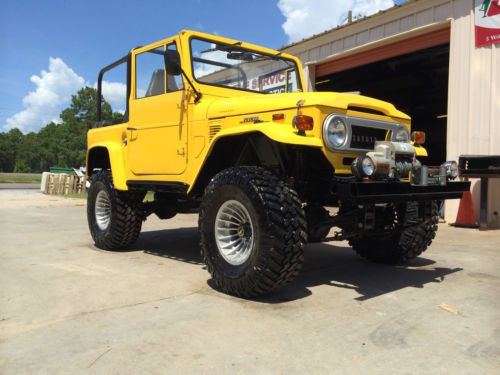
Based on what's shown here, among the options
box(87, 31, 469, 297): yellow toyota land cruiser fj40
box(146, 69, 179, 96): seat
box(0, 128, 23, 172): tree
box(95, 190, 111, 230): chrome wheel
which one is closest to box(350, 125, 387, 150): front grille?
box(87, 31, 469, 297): yellow toyota land cruiser fj40

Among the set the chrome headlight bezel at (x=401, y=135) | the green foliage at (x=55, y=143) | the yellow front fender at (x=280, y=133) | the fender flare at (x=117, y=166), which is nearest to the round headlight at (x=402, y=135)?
the chrome headlight bezel at (x=401, y=135)

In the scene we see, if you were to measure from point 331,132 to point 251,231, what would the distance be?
1.09m

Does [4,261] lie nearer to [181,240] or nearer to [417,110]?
[181,240]

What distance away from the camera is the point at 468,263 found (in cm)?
550

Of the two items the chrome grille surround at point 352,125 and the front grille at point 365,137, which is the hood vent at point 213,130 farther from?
the front grille at point 365,137

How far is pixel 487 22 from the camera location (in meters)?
8.64

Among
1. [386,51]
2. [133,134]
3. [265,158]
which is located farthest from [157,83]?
[386,51]

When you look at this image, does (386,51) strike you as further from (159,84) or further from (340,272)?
(340,272)

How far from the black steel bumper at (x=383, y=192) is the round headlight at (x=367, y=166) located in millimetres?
106

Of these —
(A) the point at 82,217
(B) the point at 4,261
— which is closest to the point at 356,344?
(B) the point at 4,261

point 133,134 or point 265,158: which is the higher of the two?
point 133,134

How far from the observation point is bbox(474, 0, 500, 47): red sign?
8500mm

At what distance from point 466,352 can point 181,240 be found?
5202 mm

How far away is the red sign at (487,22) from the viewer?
8.50 meters
